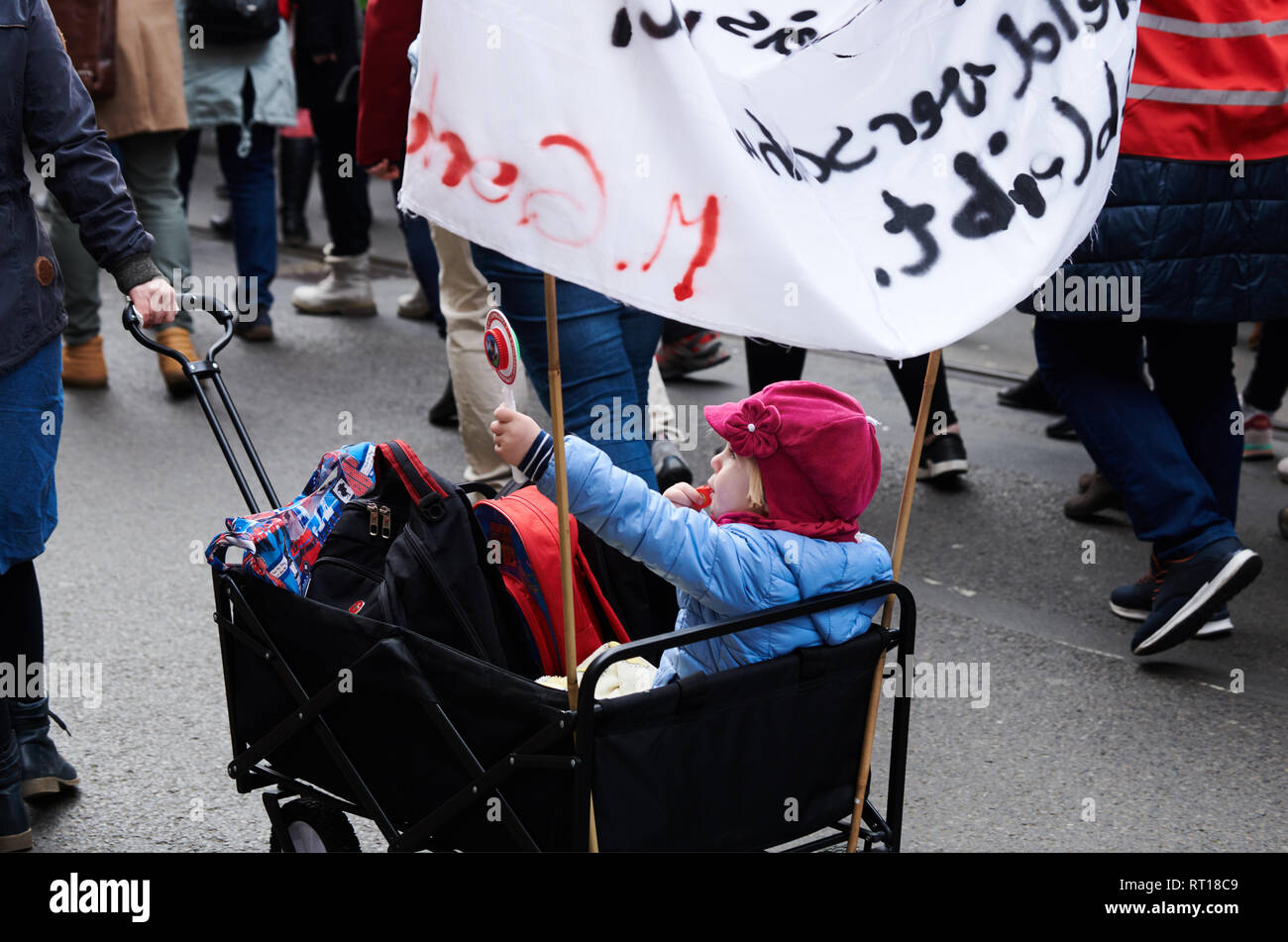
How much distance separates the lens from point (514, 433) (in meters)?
2.08

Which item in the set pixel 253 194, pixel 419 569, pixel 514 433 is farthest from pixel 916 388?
pixel 253 194

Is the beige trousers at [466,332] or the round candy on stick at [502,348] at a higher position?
the round candy on stick at [502,348]

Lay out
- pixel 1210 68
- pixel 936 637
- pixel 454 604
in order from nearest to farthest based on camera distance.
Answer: pixel 454 604 < pixel 1210 68 < pixel 936 637

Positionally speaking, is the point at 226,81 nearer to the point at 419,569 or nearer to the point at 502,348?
the point at 419,569

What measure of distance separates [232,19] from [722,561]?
450cm

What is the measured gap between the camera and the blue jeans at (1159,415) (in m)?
3.65

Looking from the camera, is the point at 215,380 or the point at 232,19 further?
the point at 232,19

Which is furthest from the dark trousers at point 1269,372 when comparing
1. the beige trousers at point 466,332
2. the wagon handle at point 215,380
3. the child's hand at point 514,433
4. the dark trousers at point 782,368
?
the child's hand at point 514,433

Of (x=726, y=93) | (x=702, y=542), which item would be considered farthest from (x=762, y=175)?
(x=702, y=542)

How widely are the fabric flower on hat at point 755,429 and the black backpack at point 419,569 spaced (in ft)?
1.70

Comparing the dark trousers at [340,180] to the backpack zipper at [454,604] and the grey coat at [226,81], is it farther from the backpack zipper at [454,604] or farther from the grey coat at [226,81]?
the backpack zipper at [454,604]

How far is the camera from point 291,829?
2.59 metres

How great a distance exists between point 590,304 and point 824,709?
1.32 metres

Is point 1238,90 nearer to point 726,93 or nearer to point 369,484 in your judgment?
point 726,93
